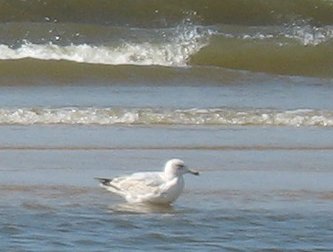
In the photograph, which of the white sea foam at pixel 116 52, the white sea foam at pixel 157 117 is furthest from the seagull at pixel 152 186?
the white sea foam at pixel 116 52

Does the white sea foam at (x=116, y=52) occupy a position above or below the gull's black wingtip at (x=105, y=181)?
above

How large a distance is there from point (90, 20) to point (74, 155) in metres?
9.78

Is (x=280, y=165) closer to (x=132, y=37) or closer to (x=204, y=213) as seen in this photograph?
(x=204, y=213)

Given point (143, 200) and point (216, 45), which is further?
point (216, 45)

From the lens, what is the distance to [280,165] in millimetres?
9742

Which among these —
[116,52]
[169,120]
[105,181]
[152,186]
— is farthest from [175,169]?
[116,52]

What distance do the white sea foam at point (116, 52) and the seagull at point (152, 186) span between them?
8.38m

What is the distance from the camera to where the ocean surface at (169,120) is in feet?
25.2

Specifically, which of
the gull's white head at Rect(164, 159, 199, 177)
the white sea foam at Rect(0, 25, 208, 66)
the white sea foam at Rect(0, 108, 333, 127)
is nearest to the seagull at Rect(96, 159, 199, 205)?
the gull's white head at Rect(164, 159, 199, 177)

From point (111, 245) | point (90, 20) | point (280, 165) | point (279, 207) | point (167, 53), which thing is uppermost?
point (90, 20)

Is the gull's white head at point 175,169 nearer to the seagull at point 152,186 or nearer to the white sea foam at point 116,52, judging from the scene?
the seagull at point 152,186

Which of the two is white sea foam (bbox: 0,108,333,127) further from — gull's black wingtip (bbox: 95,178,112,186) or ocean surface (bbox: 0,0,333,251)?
gull's black wingtip (bbox: 95,178,112,186)

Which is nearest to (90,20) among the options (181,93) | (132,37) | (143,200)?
(132,37)

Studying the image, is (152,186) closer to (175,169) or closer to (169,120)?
(175,169)
